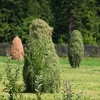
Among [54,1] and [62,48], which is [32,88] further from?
[54,1]

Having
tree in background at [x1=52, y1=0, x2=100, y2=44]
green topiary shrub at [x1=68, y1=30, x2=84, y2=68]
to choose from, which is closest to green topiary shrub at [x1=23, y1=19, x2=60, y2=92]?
green topiary shrub at [x1=68, y1=30, x2=84, y2=68]

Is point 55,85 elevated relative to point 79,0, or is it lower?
lower

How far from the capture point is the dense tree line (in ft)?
205

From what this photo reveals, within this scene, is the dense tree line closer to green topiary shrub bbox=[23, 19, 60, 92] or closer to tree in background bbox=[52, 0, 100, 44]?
tree in background bbox=[52, 0, 100, 44]

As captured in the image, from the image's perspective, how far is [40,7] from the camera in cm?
6512

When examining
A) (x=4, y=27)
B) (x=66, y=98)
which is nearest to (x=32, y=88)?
(x=66, y=98)

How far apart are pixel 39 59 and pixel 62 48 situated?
4246 cm

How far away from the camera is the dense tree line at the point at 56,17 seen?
205ft

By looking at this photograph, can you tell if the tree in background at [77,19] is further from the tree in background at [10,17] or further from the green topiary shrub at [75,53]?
the green topiary shrub at [75,53]

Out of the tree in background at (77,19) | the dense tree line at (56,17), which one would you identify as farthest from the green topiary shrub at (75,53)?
the dense tree line at (56,17)

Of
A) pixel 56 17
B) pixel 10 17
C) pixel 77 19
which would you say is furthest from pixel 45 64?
pixel 56 17

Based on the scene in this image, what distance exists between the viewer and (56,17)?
66062 mm

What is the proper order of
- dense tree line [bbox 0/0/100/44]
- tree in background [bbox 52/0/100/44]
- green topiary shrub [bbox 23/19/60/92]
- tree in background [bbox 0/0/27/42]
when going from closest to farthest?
green topiary shrub [bbox 23/19/60/92]
tree in background [bbox 0/0/27/42]
dense tree line [bbox 0/0/100/44]
tree in background [bbox 52/0/100/44]

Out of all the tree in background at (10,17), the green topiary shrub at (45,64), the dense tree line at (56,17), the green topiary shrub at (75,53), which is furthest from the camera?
the dense tree line at (56,17)
